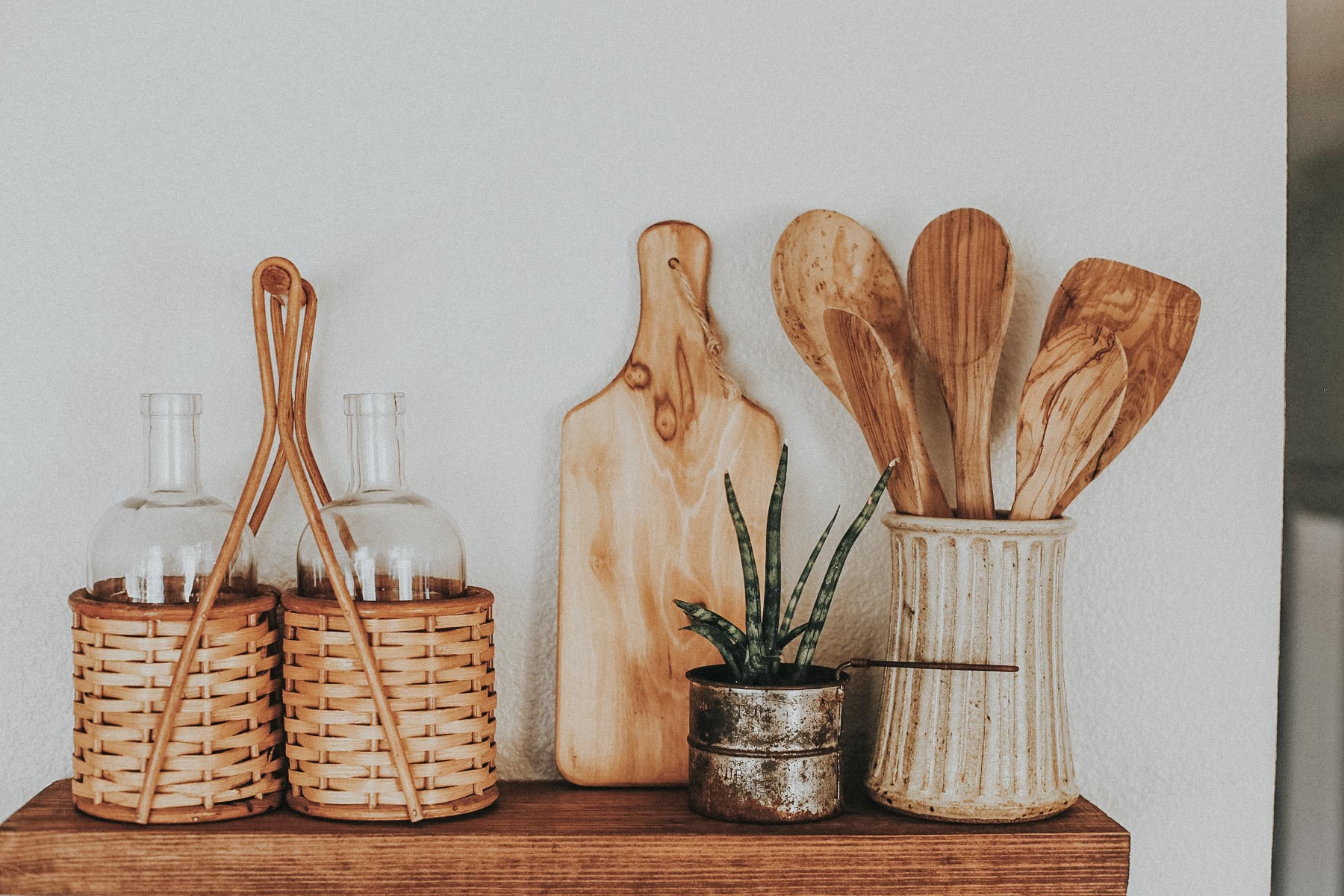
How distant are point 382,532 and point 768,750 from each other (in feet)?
0.97

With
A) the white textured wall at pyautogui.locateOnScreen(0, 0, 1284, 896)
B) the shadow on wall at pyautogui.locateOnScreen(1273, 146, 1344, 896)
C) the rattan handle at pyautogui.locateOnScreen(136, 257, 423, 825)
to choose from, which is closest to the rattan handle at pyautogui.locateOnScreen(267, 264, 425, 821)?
the rattan handle at pyautogui.locateOnScreen(136, 257, 423, 825)

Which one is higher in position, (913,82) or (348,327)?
(913,82)

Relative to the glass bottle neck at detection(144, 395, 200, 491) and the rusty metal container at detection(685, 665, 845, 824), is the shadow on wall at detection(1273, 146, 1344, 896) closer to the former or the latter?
the rusty metal container at detection(685, 665, 845, 824)

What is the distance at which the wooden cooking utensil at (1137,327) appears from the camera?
0.74 meters

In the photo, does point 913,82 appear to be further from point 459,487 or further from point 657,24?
point 459,487

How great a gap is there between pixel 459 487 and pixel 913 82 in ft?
1.56

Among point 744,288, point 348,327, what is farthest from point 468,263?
point 744,288

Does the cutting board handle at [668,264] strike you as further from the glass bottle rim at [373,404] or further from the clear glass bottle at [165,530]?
the clear glass bottle at [165,530]

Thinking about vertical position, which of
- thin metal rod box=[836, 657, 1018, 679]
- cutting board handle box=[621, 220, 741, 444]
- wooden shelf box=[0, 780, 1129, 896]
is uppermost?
cutting board handle box=[621, 220, 741, 444]

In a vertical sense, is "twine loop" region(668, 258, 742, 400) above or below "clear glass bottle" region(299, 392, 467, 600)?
above

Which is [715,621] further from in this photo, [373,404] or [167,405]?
[167,405]

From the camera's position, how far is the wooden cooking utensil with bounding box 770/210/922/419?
78 centimetres

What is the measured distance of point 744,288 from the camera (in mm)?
816

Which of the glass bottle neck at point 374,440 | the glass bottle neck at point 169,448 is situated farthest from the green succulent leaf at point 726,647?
the glass bottle neck at point 169,448
